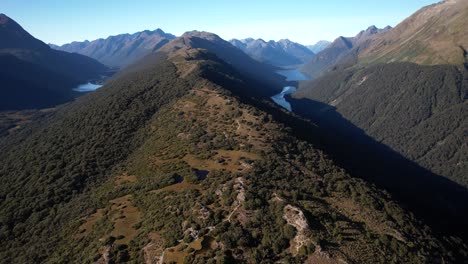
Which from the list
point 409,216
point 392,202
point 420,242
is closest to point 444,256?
point 420,242

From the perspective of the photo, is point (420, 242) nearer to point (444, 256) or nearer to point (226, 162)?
point (444, 256)

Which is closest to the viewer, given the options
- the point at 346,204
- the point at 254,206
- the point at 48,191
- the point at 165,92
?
the point at 254,206

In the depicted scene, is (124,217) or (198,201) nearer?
(198,201)

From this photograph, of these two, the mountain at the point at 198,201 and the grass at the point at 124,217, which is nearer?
the mountain at the point at 198,201

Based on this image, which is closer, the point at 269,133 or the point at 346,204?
the point at 346,204

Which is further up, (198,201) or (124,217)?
(198,201)

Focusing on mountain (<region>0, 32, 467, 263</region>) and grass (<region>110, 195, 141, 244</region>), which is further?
grass (<region>110, 195, 141, 244</region>)

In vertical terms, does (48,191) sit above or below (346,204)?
below

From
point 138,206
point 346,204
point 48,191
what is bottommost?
point 48,191
